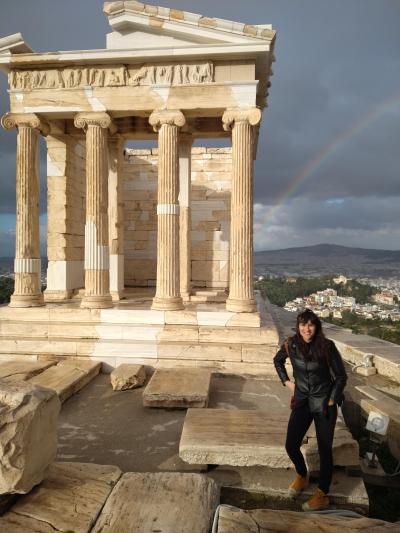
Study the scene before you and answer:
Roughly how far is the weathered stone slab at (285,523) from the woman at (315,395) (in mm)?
651

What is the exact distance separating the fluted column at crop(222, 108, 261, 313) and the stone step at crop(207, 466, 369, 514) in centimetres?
590

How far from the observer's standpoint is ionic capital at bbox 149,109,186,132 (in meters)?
10.8

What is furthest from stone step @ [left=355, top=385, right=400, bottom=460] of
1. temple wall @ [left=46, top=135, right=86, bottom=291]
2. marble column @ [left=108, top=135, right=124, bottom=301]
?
temple wall @ [left=46, top=135, right=86, bottom=291]

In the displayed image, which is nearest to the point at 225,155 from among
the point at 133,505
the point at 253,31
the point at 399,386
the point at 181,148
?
the point at 181,148

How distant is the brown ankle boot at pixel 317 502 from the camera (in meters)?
4.25

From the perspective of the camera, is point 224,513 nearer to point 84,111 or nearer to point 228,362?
point 228,362

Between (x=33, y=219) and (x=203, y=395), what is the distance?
8.34m

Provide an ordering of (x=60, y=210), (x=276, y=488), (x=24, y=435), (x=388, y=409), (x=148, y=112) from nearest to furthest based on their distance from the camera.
→ (x=24, y=435) < (x=276, y=488) < (x=388, y=409) < (x=148, y=112) < (x=60, y=210)

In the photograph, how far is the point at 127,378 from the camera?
825cm

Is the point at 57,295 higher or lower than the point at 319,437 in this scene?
higher

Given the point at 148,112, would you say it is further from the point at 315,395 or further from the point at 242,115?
the point at 315,395

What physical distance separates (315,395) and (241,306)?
632cm

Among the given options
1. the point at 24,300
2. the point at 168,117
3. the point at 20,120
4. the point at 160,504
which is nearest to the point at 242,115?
the point at 168,117

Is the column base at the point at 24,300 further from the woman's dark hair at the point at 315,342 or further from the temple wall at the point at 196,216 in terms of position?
the woman's dark hair at the point at 315,342
